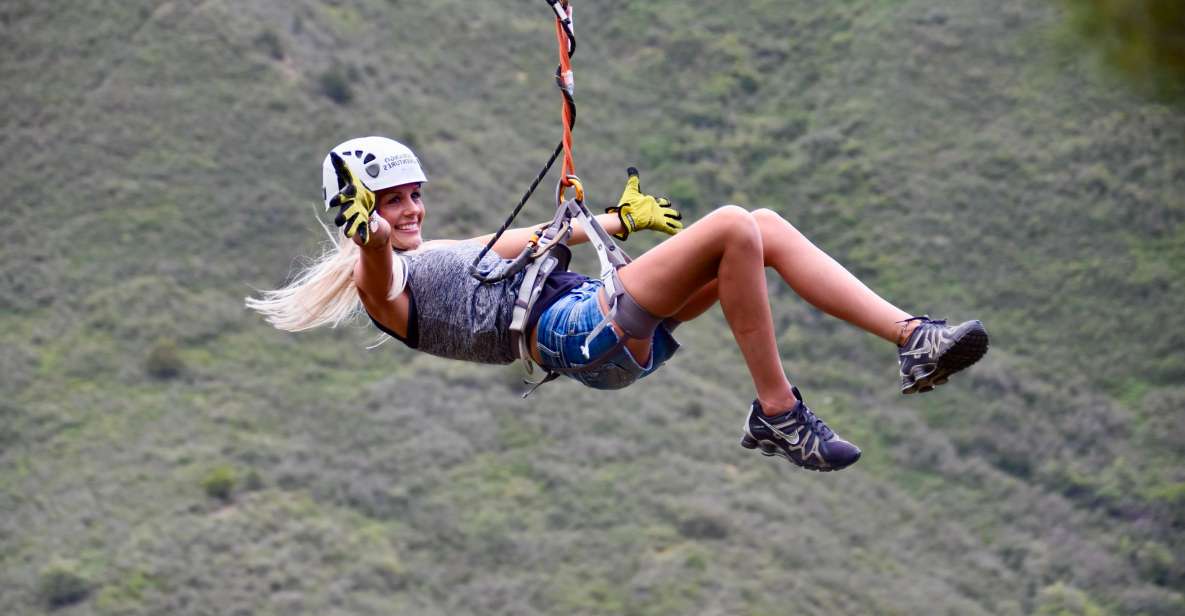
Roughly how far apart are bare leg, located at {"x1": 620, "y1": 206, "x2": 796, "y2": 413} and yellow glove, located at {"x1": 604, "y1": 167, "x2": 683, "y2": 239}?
2.16 feet

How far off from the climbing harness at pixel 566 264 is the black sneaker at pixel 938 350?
839 millimetres

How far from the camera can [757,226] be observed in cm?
474

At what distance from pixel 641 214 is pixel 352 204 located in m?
1.31

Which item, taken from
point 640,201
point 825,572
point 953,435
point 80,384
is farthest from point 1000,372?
point 640,201

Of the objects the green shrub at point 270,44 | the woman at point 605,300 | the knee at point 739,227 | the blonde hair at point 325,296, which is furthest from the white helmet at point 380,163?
the green shrub at point 270,44

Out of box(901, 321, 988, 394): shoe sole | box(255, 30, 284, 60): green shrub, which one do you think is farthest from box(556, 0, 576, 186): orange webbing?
box(255, 30, 284, 60): green shrub

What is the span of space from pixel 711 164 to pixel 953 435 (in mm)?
6838

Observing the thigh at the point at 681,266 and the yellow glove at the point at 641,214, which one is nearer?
the thigh at the point at 681,266

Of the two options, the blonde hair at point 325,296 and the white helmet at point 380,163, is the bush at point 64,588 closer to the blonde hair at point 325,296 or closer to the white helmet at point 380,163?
the blonde hair at point 325,296

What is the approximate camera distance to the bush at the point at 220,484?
2116cm

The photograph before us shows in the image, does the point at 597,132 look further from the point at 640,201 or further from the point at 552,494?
the point at 640,201

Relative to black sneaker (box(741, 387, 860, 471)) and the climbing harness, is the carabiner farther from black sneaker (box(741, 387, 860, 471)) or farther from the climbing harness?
black sneaker (box(741, 387, 860, 471))

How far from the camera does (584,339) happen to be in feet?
16.4

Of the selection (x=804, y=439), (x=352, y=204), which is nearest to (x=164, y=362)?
(x=352, y=204)
